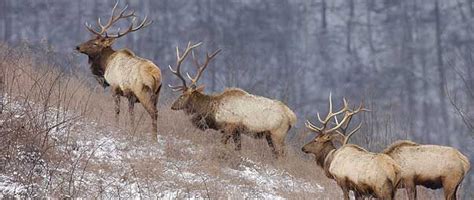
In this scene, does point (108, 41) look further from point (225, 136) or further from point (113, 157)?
point (113, 157)

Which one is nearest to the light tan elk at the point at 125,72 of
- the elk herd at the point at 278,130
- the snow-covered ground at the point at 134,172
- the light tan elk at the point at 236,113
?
the elk herd at the point at 278,130

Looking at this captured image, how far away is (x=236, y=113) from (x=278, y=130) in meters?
0.79

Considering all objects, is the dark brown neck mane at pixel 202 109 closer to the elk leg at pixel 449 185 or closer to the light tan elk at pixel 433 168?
the light tan elk at pixel 433 168

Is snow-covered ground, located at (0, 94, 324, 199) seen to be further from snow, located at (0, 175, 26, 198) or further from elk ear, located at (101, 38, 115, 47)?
elk ear, located at (101, 38, 115, 47)

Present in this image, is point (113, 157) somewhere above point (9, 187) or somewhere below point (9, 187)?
below

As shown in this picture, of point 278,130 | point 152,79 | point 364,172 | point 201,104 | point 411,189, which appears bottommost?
point 411,189

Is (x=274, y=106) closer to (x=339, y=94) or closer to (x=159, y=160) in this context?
(x=159, y=160)

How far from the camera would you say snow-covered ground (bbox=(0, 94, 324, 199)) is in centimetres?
662

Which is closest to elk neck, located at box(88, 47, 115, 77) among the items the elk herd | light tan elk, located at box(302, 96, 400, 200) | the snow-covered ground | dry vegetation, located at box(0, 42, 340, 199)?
the elk herd

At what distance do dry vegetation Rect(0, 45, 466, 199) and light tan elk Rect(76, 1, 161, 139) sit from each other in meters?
0.38

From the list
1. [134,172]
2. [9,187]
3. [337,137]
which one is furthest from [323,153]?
[9,187]

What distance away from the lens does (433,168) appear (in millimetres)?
9906

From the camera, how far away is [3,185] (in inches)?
240

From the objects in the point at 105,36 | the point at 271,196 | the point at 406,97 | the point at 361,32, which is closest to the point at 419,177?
the point at 271,196
